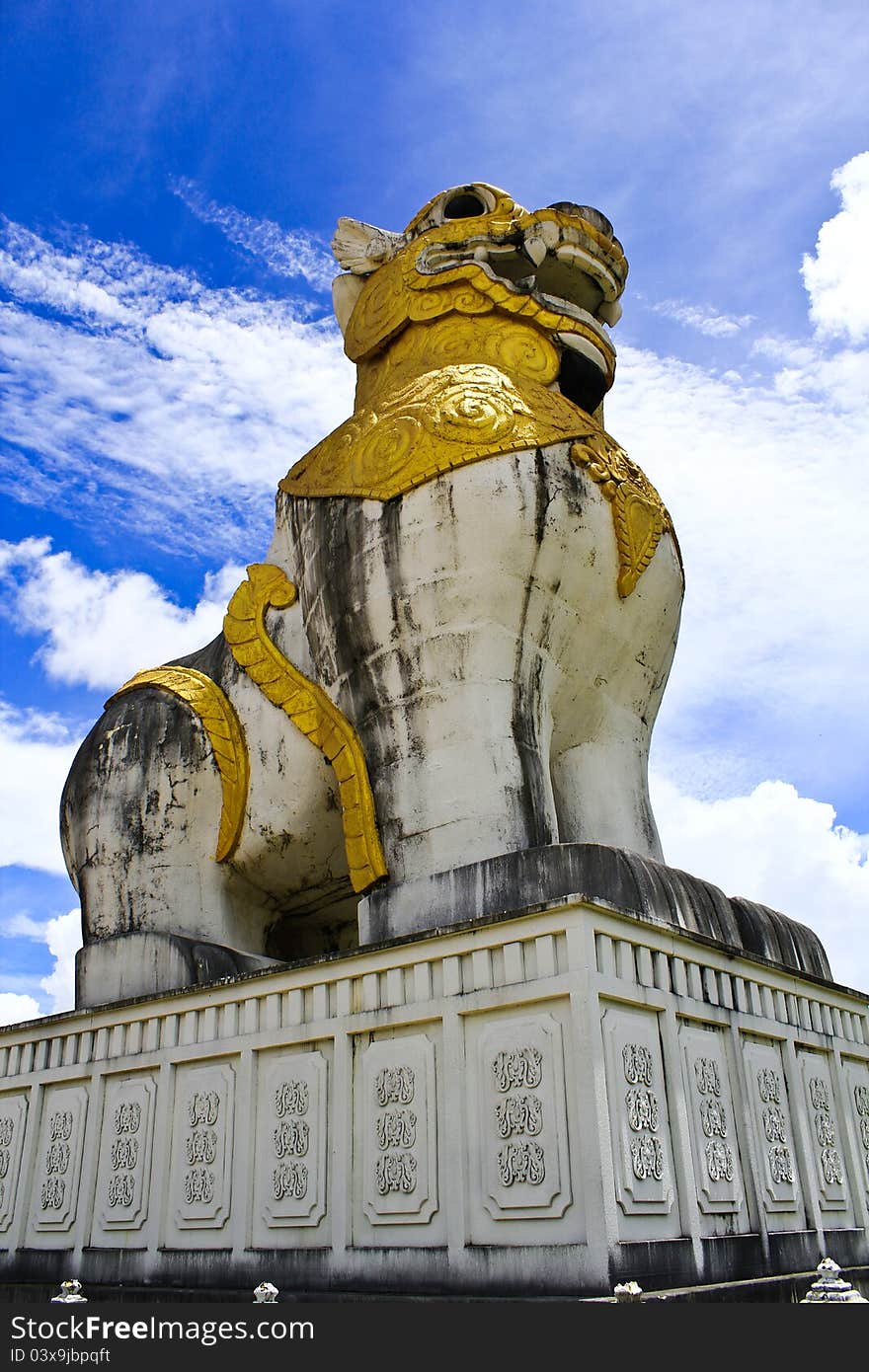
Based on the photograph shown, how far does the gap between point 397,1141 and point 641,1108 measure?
105cm

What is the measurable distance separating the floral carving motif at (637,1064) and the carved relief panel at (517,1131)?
0.28 m

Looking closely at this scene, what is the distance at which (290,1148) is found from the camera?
5367 millimetres

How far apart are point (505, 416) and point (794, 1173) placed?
13.2ft

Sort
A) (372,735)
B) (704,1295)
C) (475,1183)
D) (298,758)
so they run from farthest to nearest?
(298,758)
(372,735)
(475,1183)
(704,1295)

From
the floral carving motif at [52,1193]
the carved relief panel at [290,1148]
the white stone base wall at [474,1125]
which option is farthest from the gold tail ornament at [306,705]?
the floral carving motif at [52,1193]

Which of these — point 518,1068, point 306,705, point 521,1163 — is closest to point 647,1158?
point 521,1163

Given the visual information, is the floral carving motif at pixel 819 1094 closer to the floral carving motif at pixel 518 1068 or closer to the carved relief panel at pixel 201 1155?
the floral carving motif at pixel 518 1068

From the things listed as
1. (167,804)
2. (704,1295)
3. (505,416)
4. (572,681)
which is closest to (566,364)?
(505,416)

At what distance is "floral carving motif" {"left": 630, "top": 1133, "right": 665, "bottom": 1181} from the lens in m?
4.51

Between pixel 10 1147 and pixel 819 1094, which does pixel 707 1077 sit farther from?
pixel 10 1147

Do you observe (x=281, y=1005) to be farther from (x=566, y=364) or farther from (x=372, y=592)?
(x=566, y=364)

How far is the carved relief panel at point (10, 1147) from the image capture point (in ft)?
21.7

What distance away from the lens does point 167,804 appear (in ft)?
23.7

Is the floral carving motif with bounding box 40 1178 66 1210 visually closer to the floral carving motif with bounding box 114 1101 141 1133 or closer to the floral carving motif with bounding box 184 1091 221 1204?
the floral carving motif with bounding box 114 1101 141 1133
